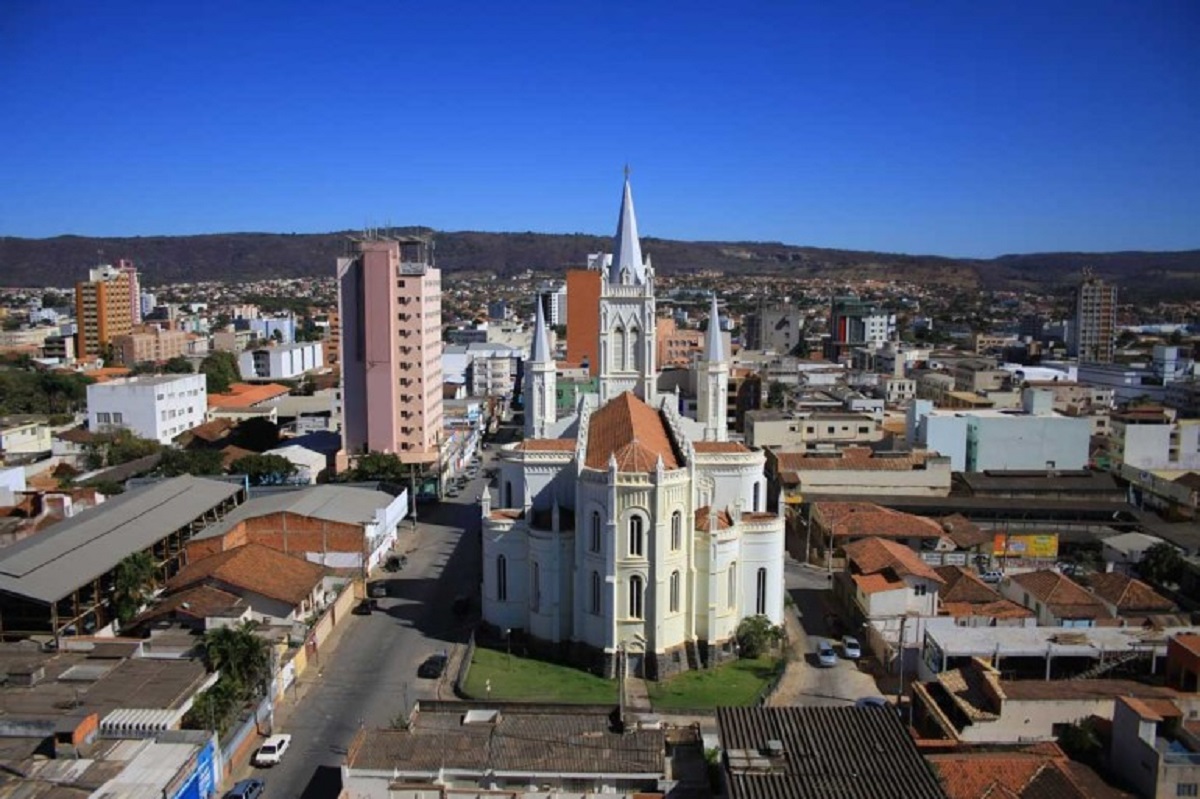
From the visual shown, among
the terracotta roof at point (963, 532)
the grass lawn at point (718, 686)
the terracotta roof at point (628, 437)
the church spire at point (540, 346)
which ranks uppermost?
the church spire at point (540, 346)

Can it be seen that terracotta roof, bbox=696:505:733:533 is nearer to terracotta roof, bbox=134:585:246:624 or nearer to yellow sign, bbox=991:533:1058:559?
terracotta roof, bbox=134:585:246:624

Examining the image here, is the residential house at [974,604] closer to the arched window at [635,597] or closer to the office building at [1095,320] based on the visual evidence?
the arched window at [635,597]

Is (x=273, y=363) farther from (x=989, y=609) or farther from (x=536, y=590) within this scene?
(x=989, y=609)

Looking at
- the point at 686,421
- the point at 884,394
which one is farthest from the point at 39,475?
the point at 884,394

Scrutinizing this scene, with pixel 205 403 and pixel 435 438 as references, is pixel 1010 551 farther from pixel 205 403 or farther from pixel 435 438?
pixel 205 403

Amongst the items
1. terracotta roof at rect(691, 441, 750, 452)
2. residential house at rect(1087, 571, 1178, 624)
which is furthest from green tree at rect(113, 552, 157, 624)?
residential house at rect(1087, 571, 1178, 624)

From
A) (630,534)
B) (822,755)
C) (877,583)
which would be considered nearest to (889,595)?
(877,583)

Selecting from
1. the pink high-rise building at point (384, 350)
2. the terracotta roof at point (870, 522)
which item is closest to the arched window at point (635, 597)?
the terracotta roof at point (870, 522)
